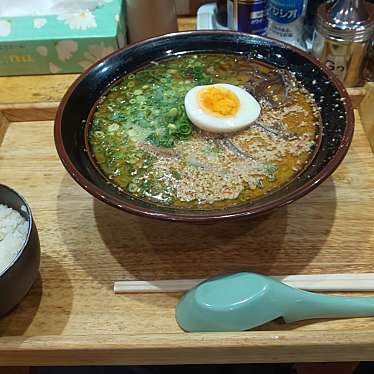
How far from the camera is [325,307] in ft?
Result: 3.28

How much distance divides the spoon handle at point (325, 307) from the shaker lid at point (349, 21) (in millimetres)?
868

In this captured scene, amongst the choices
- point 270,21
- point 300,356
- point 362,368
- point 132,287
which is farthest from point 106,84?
point 362,368

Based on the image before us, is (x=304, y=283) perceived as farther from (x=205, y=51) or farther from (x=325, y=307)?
(x=205, y=51)

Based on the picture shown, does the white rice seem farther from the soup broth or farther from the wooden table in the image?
the soup broth

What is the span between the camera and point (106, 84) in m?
1.36

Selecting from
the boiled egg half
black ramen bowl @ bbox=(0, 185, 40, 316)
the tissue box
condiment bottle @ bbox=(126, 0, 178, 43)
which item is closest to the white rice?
black ramen bowl @ bbox=(0, 185, 40, 316)

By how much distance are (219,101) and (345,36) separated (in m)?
0.51

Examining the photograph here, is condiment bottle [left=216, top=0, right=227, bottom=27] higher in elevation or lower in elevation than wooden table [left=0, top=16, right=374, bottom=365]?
higher

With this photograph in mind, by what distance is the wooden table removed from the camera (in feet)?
3.17

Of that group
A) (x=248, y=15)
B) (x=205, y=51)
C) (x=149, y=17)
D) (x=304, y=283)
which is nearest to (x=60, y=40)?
(x=149, y=17)

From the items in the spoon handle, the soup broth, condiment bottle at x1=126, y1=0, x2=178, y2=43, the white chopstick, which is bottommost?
the white chopstick

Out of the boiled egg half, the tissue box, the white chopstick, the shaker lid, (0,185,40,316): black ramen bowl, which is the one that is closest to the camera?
(0,185,40,316): black ramen bowl

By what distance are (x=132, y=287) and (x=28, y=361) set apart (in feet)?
0.83

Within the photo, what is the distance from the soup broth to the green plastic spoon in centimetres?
18
